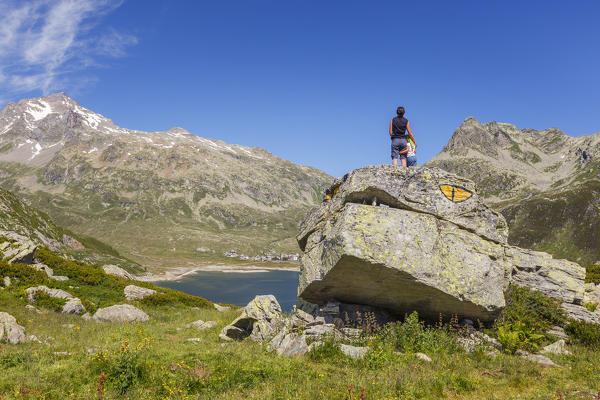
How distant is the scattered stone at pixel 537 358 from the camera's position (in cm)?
1145

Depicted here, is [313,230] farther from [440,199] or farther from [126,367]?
[126,367]

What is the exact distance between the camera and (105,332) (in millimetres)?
14727

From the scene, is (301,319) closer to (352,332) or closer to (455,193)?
(352,332)

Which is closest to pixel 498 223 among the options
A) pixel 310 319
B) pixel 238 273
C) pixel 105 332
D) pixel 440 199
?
pixel 440 199

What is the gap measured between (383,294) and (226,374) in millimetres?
8578

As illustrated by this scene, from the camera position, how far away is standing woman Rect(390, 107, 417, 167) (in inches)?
722

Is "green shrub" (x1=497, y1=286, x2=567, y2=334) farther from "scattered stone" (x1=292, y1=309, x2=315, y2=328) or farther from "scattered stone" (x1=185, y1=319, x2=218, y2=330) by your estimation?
"scattered stone" (x1=185, y1=319, x2=218, y2=330)

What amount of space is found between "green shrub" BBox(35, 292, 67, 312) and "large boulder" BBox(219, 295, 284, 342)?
10.5 meters

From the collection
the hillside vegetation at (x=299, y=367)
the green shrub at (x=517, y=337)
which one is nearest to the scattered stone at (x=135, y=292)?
the hillside vegetation at (x=299, y=367)

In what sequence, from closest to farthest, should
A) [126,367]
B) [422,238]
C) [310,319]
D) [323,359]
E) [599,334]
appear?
[126,367] < [323,359] < [599,334] < [422,238] < [310,319]

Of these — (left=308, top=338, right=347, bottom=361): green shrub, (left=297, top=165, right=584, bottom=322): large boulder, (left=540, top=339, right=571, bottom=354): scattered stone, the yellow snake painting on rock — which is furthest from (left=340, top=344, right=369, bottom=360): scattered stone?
the yellow snake painting on rock

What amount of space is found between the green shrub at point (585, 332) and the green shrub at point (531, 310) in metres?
0.45

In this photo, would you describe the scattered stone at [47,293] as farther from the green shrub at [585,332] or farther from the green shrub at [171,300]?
the green shrub at [585,332]

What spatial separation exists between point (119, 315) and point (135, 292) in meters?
7.19
